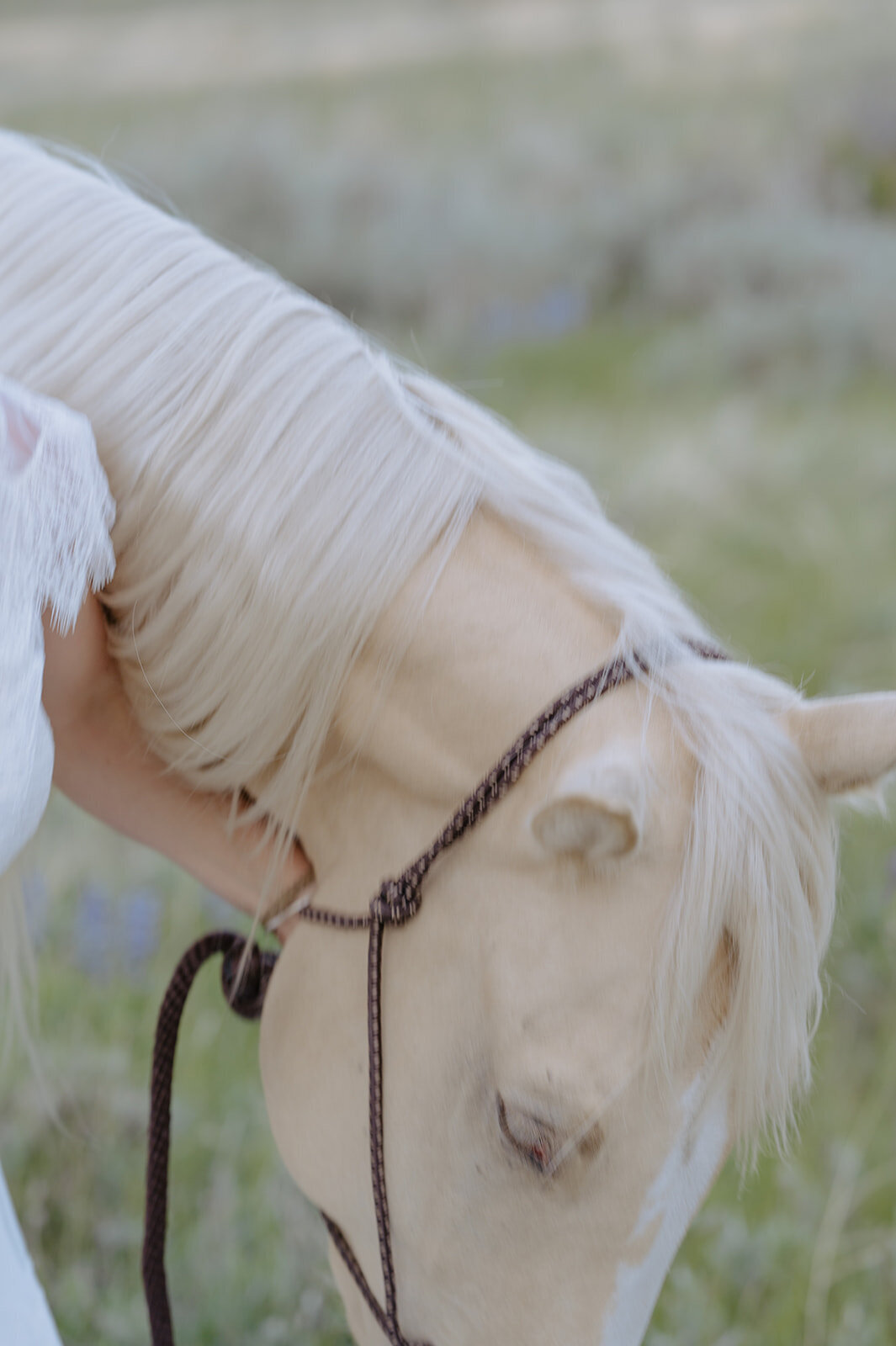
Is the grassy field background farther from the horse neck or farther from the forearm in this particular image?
the forearm

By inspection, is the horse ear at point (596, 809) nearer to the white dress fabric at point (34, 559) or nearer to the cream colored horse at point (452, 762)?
the cream colored horse at point (452, 762)

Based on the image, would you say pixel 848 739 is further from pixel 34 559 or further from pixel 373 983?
pixel 34 559

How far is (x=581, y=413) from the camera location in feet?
15.1

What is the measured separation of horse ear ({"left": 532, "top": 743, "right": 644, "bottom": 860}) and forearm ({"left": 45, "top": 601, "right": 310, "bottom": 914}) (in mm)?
332

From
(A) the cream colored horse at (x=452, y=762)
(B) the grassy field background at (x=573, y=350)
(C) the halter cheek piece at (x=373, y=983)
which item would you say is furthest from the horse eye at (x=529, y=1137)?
(B) the grassy field background at (x=573, y=350)

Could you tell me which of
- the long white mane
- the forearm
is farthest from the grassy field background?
the forearm

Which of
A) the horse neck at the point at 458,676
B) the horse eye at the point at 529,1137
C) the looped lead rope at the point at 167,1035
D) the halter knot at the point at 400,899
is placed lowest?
the looped lead rope at the point at 167,1035

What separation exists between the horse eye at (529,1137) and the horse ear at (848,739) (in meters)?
0.30

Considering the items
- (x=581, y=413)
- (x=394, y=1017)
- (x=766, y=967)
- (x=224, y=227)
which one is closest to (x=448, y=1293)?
(x=394, y=1017)

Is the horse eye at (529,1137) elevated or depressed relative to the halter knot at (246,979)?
elevated

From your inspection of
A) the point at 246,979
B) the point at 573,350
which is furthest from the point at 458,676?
the point at 573,350

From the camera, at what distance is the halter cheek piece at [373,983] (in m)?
0.75

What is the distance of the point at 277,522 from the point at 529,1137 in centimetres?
48

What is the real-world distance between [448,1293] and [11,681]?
569 millimetres
